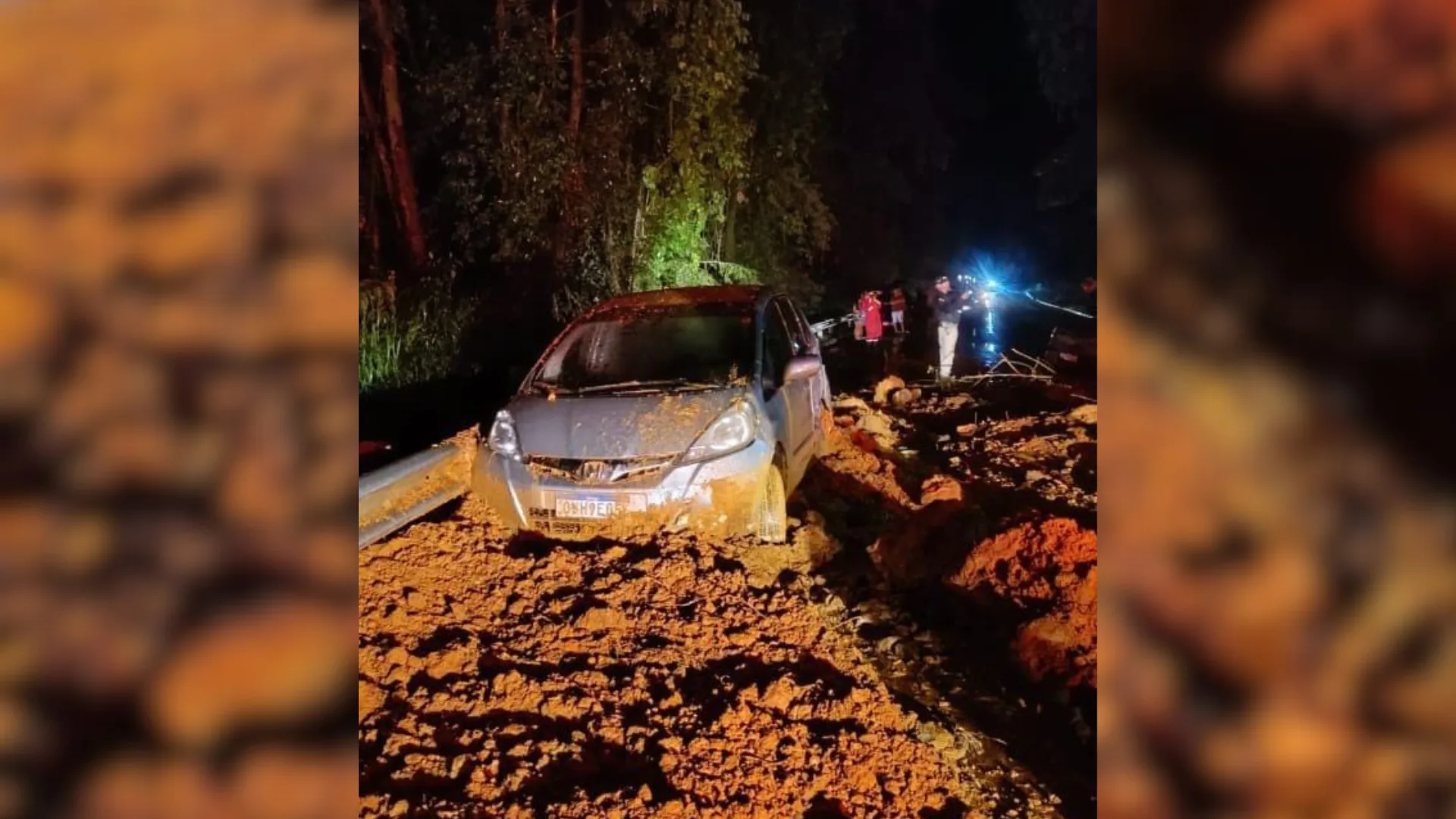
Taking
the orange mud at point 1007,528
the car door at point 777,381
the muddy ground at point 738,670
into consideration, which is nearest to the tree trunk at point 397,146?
the orange mud at point 1007,528

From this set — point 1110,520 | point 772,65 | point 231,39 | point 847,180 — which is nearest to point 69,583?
point 231,39

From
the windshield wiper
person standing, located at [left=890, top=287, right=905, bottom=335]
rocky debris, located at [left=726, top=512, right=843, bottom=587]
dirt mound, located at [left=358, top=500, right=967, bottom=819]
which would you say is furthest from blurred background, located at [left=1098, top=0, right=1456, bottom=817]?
person standing, located at [left=890, top=287, right=905, bottom=335]

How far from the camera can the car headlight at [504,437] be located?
5574 millimetres

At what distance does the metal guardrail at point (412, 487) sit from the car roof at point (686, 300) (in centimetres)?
134

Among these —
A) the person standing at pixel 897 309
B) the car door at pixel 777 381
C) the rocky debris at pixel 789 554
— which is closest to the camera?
the rocky debris at pixel 789 554

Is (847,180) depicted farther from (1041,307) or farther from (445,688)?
(445,688)

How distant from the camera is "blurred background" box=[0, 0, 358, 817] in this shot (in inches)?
41.3

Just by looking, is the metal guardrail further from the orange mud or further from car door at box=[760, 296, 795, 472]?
the orange mud

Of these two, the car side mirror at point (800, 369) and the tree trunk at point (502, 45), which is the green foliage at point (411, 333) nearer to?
the tree trunk at point (502, 45)

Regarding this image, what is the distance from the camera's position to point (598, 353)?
6.49 m

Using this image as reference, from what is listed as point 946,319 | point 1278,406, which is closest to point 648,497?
point 1278,406

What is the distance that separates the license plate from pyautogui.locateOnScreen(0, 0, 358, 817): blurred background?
165 inches

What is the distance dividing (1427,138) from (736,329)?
5.51 m

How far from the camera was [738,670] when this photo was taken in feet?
14.3
